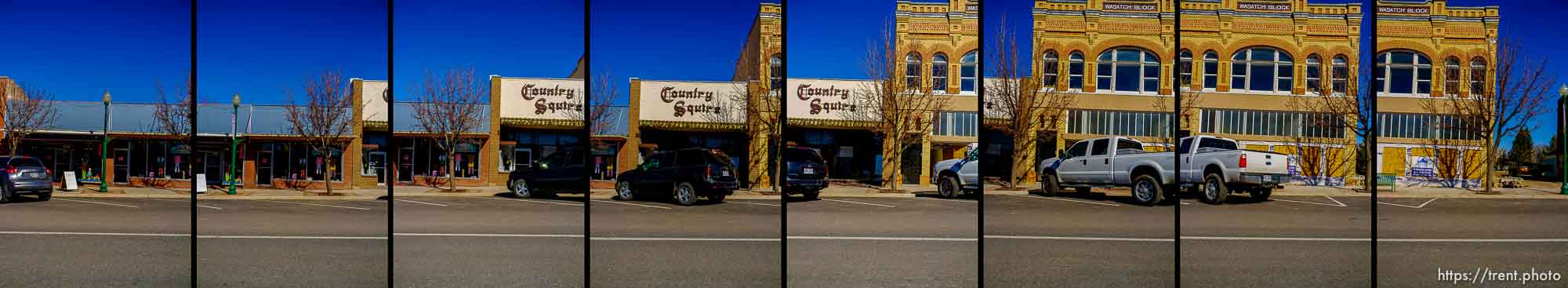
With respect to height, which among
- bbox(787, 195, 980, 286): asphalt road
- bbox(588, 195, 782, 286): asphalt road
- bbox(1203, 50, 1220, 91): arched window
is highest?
bbox(1203, 50, 1220, 91): arched window

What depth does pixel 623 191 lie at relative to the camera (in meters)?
3.55

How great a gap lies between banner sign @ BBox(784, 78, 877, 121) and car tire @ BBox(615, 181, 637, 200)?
2.88 m

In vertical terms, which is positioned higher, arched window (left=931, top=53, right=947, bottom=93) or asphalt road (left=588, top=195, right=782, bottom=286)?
arched window (left=931, top=53, right=947, bottom=93)

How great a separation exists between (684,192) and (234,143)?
2.81 m

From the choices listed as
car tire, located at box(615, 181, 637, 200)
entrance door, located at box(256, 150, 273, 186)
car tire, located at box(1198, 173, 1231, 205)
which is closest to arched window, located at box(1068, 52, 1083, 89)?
car tire, located at box(1198, 173, 1231, 205)

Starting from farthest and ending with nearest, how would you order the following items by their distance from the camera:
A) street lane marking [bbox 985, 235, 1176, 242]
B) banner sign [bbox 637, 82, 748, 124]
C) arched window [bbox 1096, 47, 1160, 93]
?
1. street lane marking [bbox 985, 235, 1176, 242]
2. arched window [bbox 1096, 47, 1160, 93]
3. banner sign [bbox 637, 82, 748, 124]

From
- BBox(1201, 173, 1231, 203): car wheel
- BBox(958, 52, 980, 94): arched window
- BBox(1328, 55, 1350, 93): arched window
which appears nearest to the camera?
BBox(1328, 55, 1350, 93): arched window

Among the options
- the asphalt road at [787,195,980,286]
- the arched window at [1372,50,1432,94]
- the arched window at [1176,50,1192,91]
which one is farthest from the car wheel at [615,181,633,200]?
the arched window at [1372,50,1432,94]

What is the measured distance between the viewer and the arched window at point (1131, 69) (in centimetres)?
414

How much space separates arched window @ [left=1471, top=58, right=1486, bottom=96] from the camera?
430 centimetres

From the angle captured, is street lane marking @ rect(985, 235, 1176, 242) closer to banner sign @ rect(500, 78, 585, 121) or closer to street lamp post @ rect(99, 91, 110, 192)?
banner sign @ rect(500, 78, 585, 121)

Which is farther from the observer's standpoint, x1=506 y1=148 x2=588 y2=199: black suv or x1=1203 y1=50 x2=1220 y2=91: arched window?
x1=1203 y1=50 x2=1220 y2=91: arched window

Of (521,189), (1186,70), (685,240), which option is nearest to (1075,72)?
(1186,70)

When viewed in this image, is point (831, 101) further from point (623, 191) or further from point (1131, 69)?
point (623, 191)
